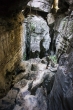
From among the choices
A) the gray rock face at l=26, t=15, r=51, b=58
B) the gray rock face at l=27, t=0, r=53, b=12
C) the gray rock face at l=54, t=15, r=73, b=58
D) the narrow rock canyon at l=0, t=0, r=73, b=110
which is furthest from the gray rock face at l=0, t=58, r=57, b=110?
the gray rock face at l=27, t=0, r=53, b=12

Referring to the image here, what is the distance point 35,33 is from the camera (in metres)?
17.7

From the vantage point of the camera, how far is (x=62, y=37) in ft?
48.5

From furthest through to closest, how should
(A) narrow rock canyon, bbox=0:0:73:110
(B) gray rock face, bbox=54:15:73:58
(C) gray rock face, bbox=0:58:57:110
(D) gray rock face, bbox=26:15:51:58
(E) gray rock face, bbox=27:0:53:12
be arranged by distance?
(E) gray rock face, bbox=27:0:53:12, (D) gray rock face, bbox=26:15:51:58, (B) gray rock face, bbox=54:15:73:58, (C) gray rock face, bbox=0:58:57:110, (A) narrow rock canyon, bbox=0:0:73:110

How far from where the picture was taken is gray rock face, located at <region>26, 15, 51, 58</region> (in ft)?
57.6

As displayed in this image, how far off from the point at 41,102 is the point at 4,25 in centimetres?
474

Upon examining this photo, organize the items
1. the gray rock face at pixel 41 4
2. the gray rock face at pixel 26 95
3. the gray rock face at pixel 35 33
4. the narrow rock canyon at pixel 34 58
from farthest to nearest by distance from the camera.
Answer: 1. the gray rock face at pixel 41 4
2. the gray rock face at pixel 35 33
3. the gray rock face at pixel 26 95
4. the narrow rock canyon at pixel 34 58

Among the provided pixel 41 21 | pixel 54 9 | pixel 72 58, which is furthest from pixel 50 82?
pixel 54 9

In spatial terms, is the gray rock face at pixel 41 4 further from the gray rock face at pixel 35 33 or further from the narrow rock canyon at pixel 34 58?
the gray rock face at pixel 35 33

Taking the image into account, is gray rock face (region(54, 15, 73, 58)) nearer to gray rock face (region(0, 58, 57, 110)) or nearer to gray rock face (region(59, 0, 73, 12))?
gray rock face (region(59, 0, 73, 12))

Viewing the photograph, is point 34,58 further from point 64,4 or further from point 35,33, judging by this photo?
point 64,4

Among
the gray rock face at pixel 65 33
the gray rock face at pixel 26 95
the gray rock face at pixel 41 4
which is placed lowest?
the gray rock face at pixel 26 95

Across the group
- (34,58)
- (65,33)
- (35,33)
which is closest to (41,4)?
(35,33)

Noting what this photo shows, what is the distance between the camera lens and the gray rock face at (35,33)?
17.6 meters

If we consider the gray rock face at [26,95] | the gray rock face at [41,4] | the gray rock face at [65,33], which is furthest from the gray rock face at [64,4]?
the gray rock face at [26,95]
